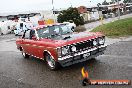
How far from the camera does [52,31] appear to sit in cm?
1085

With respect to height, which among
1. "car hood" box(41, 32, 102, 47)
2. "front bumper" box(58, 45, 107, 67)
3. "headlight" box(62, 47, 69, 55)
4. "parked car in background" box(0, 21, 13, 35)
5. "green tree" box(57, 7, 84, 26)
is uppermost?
"car hood" box(41, 32, 102, 47)

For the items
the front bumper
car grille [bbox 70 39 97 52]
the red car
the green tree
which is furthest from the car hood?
the green tree

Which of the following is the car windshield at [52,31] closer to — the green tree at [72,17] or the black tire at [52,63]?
the black tire at [52,63]

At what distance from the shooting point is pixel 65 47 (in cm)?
914

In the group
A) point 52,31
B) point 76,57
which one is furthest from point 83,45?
point 52,31

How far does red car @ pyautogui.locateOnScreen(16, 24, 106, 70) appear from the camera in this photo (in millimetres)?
9188

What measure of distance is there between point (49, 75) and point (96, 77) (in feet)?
6.25

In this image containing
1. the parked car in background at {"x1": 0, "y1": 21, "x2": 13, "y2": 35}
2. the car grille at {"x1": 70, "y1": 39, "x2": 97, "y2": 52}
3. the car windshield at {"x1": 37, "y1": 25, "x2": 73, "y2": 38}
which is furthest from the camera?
the parked car in background at {"x1": 0, "y1": 21, "x2": 13, "y2": 35}

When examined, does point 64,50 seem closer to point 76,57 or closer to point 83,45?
point 76,57

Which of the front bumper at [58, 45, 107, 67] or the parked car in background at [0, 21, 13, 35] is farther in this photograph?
the parked car in background at [0, 21, 13, 35]

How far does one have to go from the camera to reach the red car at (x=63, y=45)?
919 cm

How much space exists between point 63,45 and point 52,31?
191 cm

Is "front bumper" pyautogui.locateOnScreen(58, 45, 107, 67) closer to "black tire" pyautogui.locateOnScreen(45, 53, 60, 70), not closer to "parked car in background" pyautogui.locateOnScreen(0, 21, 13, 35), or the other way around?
"black tire" pyautogui.locateOnScreen(45, 53, 60, 70)

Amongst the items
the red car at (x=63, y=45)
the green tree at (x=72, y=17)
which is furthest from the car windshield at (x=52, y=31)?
the green tree at (x=72, y=17)
